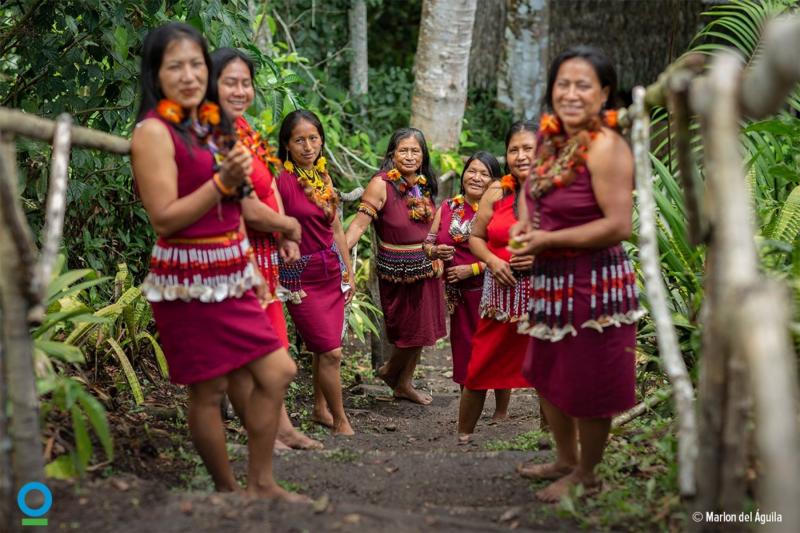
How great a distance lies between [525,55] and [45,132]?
8.88 meters

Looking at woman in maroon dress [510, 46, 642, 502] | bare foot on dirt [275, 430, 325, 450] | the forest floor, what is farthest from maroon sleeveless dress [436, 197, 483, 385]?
woman in maroon dress [510, 46, 642, 502]

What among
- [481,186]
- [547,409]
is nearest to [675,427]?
[547,409]

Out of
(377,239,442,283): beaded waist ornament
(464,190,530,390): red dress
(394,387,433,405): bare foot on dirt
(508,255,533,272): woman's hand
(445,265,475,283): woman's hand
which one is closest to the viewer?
(508,255,533,272): woman's hand

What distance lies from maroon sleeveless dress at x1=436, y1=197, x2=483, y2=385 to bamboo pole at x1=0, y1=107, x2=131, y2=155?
9.02ft

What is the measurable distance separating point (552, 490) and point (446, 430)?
225 cm

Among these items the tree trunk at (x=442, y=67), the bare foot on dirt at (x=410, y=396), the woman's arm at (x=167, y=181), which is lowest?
the bare foot on dirt at (x=410, y=396)

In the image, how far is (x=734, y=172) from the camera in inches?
96.8

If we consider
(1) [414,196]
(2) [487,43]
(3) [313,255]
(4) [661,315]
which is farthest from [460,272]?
(2) [487,43]

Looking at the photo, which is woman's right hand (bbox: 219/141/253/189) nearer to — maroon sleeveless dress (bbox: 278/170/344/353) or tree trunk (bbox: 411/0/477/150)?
maroon sleeveless dress (bbox: 278/170/344/353)

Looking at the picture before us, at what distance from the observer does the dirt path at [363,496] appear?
10.2 ft

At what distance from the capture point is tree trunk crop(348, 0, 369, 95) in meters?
11.5

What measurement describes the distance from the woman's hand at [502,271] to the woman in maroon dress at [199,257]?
176 centimetres

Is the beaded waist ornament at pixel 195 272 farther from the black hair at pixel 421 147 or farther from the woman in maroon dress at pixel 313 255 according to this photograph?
the black hair at pixel 421 147

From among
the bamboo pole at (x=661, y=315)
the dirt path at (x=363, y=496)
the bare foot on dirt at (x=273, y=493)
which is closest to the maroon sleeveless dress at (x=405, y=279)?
the dirt path at (x=363, y=496)
